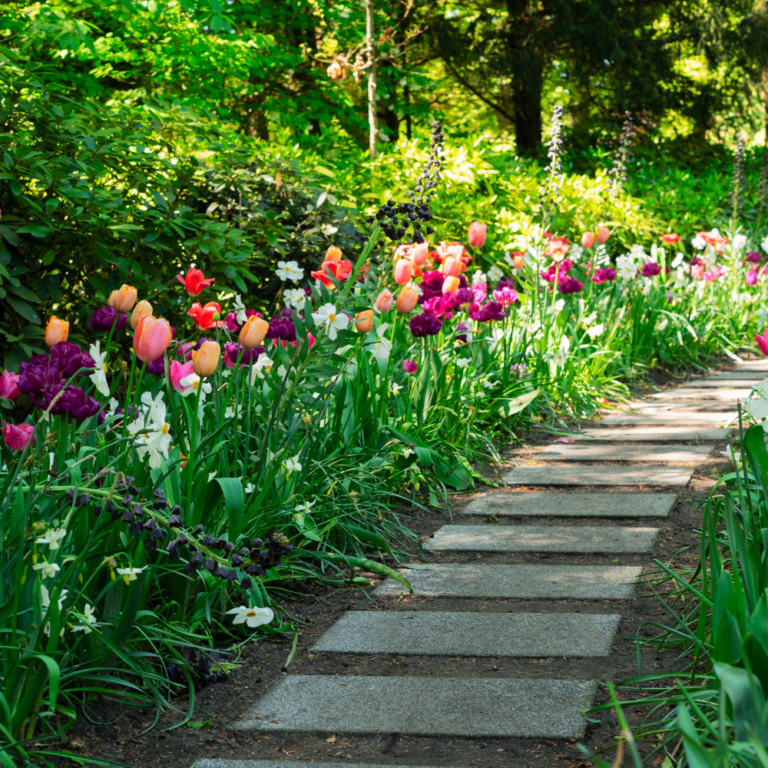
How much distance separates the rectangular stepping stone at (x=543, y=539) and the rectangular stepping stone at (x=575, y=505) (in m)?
0.14

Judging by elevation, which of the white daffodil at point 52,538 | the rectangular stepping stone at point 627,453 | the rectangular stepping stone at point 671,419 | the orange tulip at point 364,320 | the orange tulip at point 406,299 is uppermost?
the orange tulip at point 406,299

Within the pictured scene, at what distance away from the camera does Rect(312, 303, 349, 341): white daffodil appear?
8.84ft

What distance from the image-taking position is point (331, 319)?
2.70 metres

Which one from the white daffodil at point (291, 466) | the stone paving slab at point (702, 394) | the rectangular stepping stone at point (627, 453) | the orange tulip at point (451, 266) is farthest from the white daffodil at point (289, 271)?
the stone paving slab at point (702, 394)

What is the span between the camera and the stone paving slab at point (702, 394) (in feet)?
17.5

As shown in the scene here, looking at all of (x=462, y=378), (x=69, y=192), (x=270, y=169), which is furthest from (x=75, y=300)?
(x=462, y=378)

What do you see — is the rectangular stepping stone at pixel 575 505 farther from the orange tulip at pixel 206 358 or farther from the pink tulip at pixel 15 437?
the pink tulip at pixel 15 437

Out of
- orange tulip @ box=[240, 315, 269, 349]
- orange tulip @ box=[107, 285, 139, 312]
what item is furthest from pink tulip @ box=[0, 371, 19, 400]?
orange tulip @ box=[240, 315, 269, 349]

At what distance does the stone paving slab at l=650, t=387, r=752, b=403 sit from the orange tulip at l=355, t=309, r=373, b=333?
2.97 meters

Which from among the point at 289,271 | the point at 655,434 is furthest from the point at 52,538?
the point at 655,434

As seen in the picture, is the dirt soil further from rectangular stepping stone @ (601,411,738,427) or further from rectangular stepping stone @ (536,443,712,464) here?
rectangular stepping stone @ (601,411,738,427)

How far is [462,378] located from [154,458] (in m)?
2.62

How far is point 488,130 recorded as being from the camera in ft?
52.5

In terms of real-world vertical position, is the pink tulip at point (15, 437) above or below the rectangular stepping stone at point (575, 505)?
above
